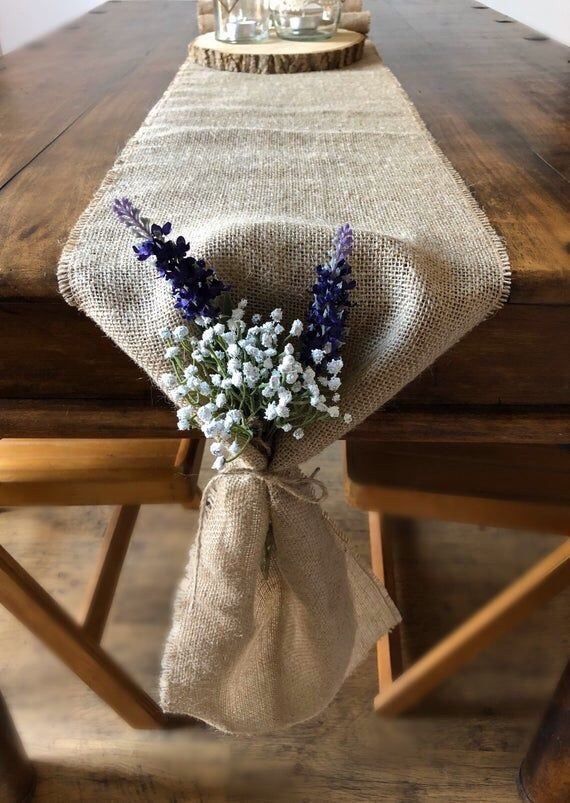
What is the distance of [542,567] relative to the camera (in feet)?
2.81

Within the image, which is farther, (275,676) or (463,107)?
(463,107)

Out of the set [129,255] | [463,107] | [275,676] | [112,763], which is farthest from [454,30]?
[112,763]

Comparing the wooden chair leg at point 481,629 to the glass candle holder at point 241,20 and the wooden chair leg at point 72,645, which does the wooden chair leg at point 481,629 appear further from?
the glass candle holder at point 241,20

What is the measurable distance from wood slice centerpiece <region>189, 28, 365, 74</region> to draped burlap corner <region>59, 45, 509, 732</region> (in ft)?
0.47

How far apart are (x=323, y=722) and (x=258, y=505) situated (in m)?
0.62

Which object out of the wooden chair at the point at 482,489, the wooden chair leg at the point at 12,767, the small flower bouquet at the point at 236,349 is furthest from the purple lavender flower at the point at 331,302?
the wooden chair leg at the point at 12,767

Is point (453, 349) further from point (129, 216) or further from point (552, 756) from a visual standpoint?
point (552, 756)

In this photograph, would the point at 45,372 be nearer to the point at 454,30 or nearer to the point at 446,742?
the point at 446,742

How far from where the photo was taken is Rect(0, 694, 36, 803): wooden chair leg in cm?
85

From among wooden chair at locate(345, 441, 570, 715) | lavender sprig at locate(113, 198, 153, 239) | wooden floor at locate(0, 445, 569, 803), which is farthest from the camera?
wooden floor at locate(0, 445, 569, 803)

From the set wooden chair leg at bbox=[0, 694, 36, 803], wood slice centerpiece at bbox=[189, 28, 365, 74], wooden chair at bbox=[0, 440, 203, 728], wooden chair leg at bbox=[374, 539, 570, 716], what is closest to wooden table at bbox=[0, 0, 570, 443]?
wood slice centerpiece at bbox=[189, 28, 365, 74]

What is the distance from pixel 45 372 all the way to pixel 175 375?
0.46 feet

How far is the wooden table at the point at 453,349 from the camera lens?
1.68ft

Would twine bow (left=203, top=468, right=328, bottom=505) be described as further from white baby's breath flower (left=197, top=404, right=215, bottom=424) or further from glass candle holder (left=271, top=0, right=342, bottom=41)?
glass candle holder (left=271, top=0, right=342, bottom=41)
